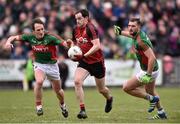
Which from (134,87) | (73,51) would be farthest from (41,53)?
(134,87)

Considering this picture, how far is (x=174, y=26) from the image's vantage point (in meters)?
32.5

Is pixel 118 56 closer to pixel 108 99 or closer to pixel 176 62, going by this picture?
pixel 176 62

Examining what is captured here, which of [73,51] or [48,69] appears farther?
[48,69]

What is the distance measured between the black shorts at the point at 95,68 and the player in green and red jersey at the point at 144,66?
830 millimetres

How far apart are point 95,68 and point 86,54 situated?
694mm

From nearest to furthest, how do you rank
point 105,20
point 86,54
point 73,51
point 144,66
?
point 73,51, point 144,66, point 86,54, point 105,20

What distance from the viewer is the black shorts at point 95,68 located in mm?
16562

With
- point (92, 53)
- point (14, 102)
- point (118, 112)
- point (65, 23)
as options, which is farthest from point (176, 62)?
point (92, 53)

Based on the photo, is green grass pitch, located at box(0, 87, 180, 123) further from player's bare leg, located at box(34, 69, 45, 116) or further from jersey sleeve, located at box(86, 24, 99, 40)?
jersey sleeve, located at box(86, 24, 99, 40)

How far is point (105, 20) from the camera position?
105 ft

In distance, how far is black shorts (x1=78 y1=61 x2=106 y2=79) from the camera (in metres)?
16.6

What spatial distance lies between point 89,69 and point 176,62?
1505 cm

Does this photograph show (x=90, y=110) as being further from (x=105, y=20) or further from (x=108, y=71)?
(x=105, y=20)

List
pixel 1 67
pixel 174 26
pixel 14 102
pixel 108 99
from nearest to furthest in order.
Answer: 1. pixel 108 99
2. pixel 14 102
3. pixel 1 67
4. pixel 174 26
